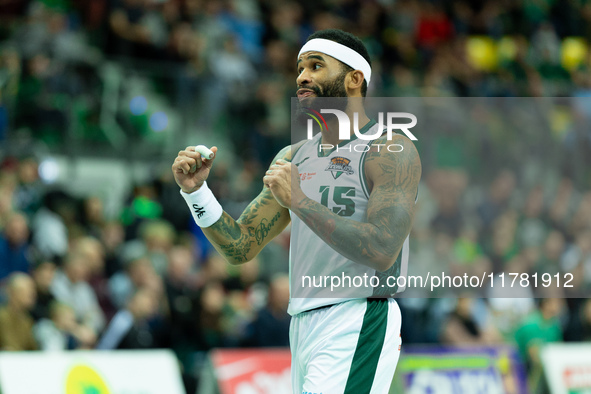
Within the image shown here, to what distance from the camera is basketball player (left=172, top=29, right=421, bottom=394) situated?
4348 mm

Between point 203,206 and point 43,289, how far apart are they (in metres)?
6.25

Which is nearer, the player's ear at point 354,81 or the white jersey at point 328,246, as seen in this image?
the white jersey at point 328,246

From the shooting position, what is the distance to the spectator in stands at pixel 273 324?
11164 millimetres

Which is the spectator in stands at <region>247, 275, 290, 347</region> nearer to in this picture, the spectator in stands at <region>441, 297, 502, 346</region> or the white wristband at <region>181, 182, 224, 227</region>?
the spectator in stands at <region>441, 297, 502, 346</region>

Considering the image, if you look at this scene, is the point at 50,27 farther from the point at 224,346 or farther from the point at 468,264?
the point at 468,264

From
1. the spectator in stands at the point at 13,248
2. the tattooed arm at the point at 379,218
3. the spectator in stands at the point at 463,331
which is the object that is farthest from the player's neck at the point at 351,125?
the spectator in stands at the point at 463,331

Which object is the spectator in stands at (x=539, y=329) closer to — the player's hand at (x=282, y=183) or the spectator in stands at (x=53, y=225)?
the spectator in stands at (x=53, y=225)

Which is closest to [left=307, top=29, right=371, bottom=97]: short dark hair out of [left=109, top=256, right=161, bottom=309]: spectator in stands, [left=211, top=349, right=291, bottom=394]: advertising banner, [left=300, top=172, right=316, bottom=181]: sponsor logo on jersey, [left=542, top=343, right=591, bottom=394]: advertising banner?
[left=300, top=172, right=316, bottom=181]: sponsor logo on jersey

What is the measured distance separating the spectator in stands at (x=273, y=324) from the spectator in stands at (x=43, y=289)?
2.83 metres

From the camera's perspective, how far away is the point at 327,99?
15.9ft

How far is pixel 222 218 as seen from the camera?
5035 millimetres

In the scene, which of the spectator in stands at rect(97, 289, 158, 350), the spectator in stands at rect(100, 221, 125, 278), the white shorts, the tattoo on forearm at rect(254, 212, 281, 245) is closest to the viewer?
the white shorts

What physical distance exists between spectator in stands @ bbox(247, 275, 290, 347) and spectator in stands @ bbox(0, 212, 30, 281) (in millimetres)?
3355

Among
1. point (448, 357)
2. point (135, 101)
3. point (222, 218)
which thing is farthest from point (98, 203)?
point (222, 218)
